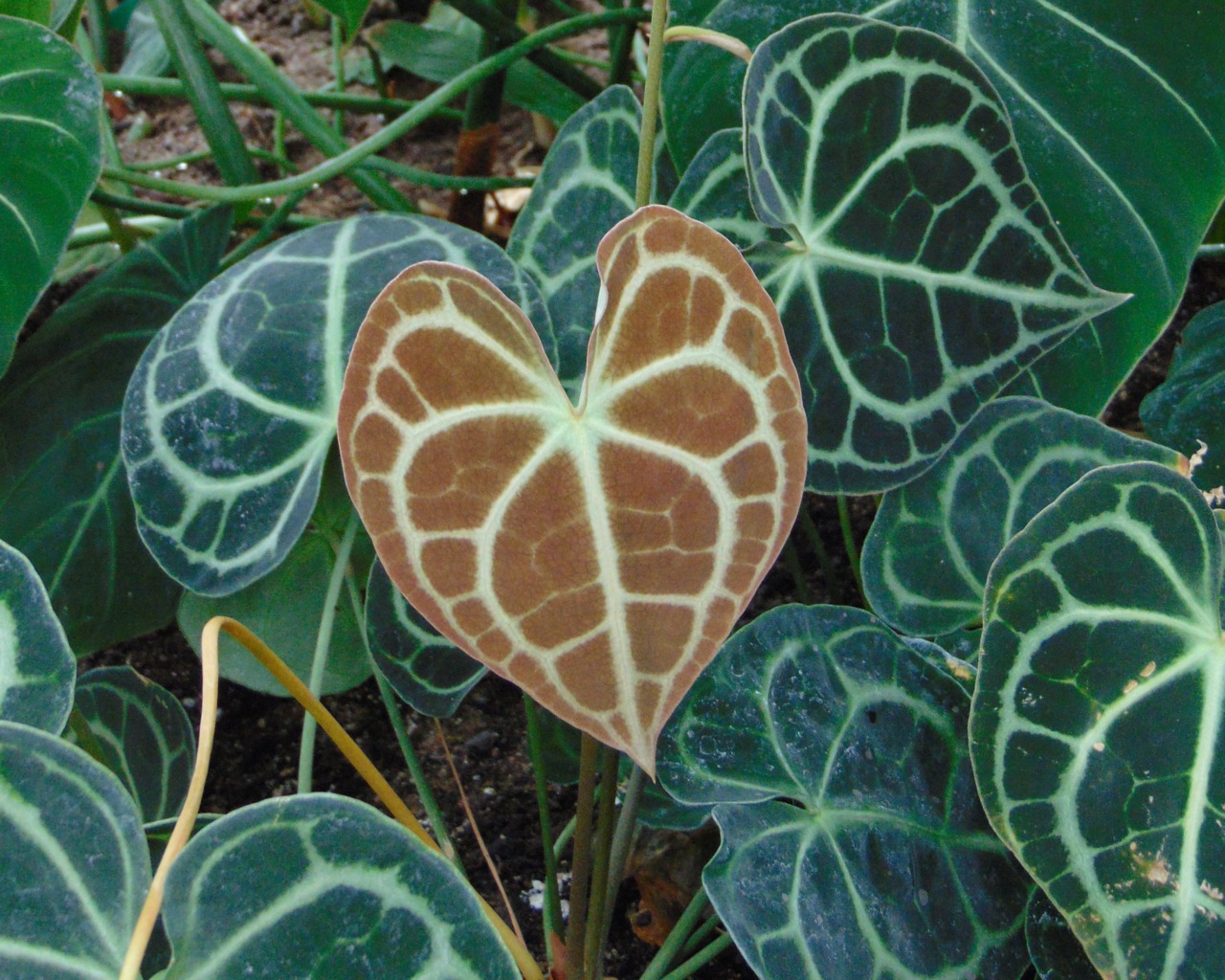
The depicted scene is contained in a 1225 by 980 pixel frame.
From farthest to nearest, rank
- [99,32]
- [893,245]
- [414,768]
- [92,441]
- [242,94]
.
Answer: [99,32], [242,94], [92,441], [414,768], [893,245]

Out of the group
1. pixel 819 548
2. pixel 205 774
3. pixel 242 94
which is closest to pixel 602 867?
pixel 205 774

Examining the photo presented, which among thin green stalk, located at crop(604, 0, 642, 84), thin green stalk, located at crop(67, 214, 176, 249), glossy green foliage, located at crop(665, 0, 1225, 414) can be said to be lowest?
thin green stalk, located at crop(67, 214, 176, 249)

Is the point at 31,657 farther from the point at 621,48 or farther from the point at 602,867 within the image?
the point at 621,48

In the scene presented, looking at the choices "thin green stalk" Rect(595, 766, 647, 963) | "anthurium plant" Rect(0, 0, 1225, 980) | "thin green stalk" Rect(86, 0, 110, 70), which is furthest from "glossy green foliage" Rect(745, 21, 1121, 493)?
"thin green stalk" Rect(86, 0, 110, 70)

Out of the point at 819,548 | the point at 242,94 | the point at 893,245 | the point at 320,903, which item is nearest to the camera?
the point at 320,903

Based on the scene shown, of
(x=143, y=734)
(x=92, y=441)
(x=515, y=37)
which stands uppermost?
(x=515, y=37)

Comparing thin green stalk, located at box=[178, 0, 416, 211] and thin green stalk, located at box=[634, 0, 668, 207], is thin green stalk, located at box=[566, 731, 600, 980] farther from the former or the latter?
thin green stalk, located at box=[178, 0, 416, 211]

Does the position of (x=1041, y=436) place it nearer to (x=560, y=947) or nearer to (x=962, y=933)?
(x=962, y=933)
